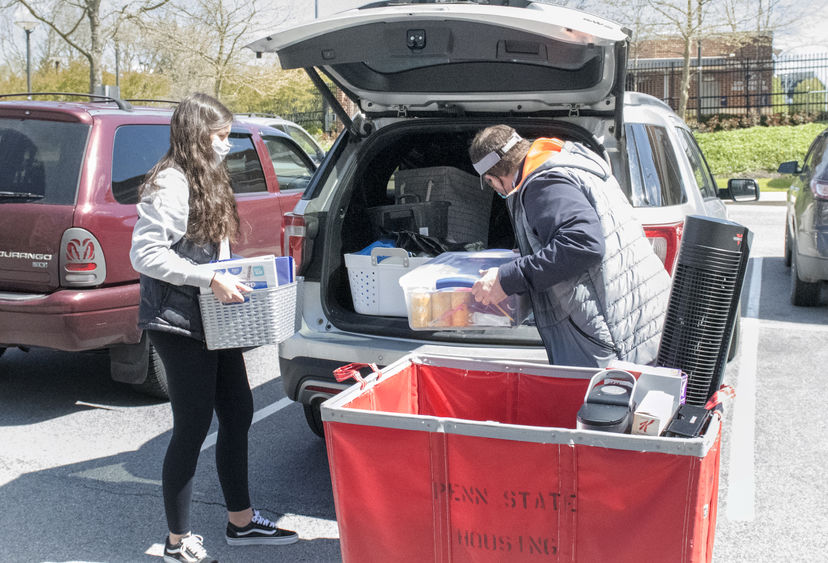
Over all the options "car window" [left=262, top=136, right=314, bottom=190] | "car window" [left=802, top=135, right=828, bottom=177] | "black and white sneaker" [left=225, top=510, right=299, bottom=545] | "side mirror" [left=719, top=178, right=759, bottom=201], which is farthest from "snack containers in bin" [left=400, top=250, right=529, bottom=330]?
"car window" [left=802, top=135, right=828, bottom=177]

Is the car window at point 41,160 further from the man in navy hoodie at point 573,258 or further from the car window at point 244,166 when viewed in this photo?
the man in navy hoodie at point 573,258

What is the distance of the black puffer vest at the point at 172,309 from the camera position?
123 inches

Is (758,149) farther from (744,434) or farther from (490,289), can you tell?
(490,289)

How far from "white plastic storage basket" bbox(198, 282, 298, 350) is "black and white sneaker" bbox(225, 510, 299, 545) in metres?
0.89

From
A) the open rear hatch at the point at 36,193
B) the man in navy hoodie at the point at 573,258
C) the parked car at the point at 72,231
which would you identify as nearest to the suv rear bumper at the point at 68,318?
the parked car at the point at 72,231

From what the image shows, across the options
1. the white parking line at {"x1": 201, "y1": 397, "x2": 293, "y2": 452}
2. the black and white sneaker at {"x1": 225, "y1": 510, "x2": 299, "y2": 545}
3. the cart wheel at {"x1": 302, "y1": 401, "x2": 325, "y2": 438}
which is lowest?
the white parking line at {"x1": 201, "y1": 397, "x2": 293, "y2": 452}

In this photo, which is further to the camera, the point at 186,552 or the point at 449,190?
the point at 449,190

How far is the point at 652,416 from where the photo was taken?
2227 millimetres

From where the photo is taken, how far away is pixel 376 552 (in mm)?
2363

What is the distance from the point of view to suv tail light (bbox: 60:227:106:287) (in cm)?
480

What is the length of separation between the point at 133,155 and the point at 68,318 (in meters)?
1.20

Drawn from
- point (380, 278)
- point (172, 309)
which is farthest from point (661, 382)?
point (380, 278)

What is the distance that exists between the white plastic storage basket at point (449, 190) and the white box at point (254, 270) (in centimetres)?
211

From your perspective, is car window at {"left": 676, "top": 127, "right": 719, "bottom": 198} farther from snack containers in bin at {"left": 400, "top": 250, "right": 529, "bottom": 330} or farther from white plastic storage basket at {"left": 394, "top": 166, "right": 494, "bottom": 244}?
snack containers in bin at {"left": 400, "top": 250, "right": 529, "bottom": 330}
